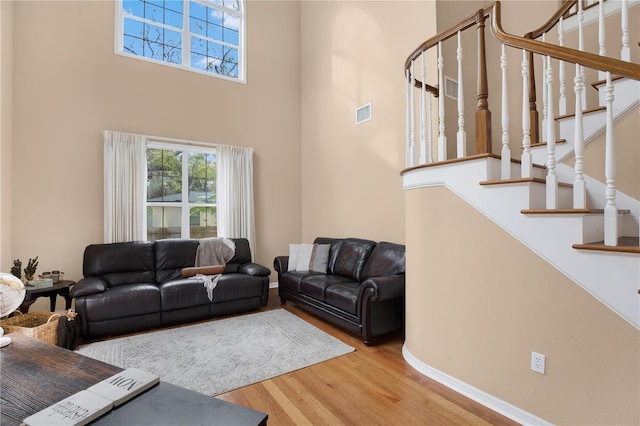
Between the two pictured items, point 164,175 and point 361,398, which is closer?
point 361,398

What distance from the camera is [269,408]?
2.04 meters

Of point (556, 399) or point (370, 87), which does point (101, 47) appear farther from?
point (556, 399)

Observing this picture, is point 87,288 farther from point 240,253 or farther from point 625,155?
point 625,155

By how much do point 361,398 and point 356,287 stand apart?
4.28 feet

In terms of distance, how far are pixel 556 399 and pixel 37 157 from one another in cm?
550

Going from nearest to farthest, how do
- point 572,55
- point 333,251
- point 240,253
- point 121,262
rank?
point 572,55, point 121,262, point 333,251, point 240,253

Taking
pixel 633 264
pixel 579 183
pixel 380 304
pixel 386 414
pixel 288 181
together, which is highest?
pixel 288 181

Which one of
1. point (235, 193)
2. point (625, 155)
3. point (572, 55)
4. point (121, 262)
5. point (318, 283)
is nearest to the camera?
point (572, 55)

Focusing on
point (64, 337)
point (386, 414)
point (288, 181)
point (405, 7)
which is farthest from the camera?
point (288, 181)

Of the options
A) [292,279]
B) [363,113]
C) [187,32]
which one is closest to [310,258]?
[292,279]

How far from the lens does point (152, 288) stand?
11.5 ft

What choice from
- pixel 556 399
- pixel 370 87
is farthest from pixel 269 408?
pixel 370 87

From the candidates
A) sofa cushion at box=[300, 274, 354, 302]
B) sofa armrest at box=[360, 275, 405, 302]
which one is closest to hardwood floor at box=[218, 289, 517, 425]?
sofa armrest at box=[360, 275, 405, 302]

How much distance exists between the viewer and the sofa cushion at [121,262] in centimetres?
380
